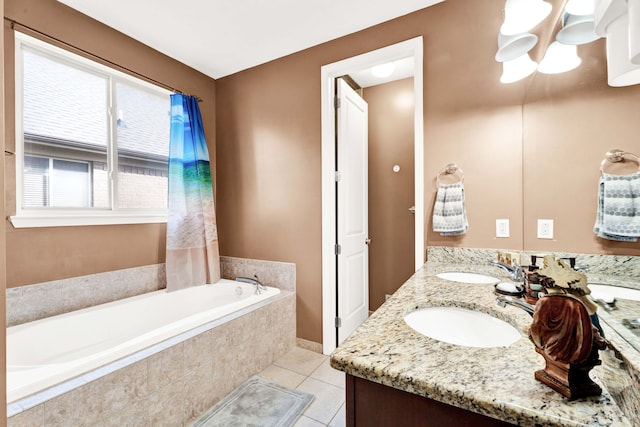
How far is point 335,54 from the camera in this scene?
2.36 m

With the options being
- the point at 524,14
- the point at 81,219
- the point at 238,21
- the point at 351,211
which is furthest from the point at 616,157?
Answer: the point at 81,219

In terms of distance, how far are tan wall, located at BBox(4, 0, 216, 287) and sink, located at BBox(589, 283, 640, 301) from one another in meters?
2.80

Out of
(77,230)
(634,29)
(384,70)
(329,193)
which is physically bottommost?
(77,230)

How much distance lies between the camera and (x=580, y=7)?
1164mm

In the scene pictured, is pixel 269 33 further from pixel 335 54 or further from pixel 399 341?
pixel 399 341

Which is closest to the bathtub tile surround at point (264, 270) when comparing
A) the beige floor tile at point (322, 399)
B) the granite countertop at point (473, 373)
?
the beige floor tile at point (322, 399)

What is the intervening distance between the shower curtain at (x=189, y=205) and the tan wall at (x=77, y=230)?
0.67 ft

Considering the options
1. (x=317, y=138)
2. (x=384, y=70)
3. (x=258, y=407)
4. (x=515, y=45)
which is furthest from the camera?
(x=384, y=70)

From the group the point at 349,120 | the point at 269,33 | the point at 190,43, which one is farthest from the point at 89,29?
the point at 349,120

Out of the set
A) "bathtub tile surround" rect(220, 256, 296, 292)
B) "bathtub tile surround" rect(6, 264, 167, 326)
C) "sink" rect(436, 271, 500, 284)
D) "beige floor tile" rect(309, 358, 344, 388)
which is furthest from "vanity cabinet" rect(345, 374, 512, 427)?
"bathtub tile surround" rect(6, 264, 167, 326)

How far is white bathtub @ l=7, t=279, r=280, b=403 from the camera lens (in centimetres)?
121

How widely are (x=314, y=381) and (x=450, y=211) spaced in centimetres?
153

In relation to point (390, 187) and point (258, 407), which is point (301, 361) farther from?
point (390, 187)

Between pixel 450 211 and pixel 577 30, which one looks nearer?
pixel 577 30
